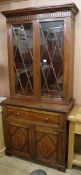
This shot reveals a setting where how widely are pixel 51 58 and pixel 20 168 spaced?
1554 mm

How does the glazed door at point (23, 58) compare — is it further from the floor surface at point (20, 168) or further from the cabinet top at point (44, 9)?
the floor surface at point (20, 168)

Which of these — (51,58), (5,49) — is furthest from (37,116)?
Answer: (5,49)

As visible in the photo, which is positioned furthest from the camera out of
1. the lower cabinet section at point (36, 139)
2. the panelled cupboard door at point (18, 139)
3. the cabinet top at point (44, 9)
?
the panelled cupboard door at point (18, 139)

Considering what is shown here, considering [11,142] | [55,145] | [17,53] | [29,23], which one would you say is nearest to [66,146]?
[55,145]

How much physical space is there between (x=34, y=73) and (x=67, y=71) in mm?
462

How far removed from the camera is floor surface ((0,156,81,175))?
7.73 feet

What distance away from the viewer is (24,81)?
254 centimetres

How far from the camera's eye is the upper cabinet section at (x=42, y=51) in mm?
2168

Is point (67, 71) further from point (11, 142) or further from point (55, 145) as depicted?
point (11, 142)

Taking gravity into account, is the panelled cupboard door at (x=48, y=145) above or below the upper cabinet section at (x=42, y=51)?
below

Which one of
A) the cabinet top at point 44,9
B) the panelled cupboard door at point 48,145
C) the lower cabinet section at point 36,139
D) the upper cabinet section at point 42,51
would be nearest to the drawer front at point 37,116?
the lower cabinet section at point 36,139

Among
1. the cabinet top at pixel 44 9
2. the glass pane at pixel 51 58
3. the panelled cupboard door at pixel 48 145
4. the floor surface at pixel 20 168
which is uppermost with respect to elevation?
the cabinet top at pixel 44 9

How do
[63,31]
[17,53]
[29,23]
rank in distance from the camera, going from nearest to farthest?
[63,31]
[29,23]
[17,53]

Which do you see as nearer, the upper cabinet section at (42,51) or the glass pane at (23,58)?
the upper cabinet section at (42,51)
